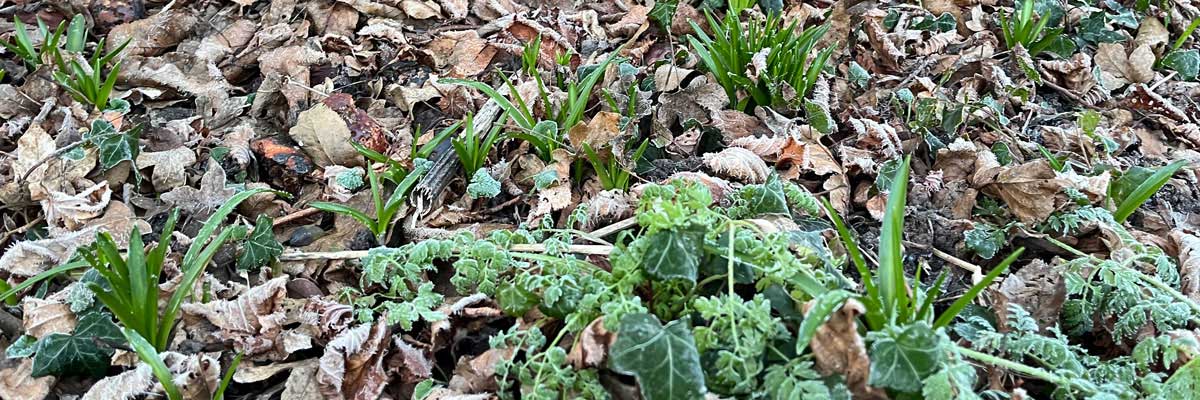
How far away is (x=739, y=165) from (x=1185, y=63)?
1.84 m

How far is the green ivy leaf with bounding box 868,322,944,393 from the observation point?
120cm

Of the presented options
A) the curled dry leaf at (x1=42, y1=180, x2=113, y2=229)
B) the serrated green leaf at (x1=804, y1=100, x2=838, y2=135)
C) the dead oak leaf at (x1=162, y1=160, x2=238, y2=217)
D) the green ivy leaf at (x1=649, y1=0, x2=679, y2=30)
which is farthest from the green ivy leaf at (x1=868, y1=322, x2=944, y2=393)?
the curled dry leaf at (x1=42, y1=180, x2=113, y2=229)

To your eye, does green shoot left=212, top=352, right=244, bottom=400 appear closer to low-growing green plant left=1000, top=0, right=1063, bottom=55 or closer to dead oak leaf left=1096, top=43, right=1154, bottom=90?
low-growing green plant left=1000, top=0, right=1063, bottom=55

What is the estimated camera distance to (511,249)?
5.83 ft

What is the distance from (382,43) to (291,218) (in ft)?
3.09

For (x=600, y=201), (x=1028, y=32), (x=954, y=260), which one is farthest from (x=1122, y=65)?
(x=600, y=201)

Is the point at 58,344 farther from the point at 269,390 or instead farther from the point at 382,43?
the point at 382,43

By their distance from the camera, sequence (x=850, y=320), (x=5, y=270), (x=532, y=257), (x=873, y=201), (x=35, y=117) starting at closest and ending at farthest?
1. (x=850, y=320)
2. (x=532, y=257)
3. (x=5, y=270)
4. (x=873, y=201)
5. (x=35, y=117)

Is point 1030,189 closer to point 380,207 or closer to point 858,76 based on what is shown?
point 858,76

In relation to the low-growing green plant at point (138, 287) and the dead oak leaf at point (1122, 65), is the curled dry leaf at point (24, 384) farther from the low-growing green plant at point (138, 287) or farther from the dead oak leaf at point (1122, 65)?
the dead oak leaf at point (1122, 65)

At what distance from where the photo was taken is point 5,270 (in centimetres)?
191

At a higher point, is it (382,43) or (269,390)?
(382,43)

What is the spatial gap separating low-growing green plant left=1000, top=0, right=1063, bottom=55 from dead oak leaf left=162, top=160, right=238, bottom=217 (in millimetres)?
2498

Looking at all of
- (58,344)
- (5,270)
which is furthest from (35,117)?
(58,344)
